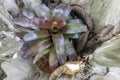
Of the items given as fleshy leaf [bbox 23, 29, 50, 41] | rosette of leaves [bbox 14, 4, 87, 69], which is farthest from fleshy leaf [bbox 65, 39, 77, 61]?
fleshy leaf [bbox 23, 29, 50, 41]

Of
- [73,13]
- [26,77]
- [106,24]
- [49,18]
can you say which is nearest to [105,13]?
[106,24]

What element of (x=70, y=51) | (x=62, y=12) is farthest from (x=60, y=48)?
(x=62, y=12)

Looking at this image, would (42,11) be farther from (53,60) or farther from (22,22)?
(53,60)

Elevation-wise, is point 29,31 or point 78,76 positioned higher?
point 29,31

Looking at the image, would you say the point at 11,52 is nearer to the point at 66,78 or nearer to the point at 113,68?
the point at 66,78

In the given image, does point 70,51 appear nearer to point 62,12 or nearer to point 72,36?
point 72,36

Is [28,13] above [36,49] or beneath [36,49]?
above

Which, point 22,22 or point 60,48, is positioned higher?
point 22,22

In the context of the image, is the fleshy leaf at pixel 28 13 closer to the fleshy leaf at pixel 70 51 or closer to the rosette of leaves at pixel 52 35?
the rosette of leaves at pixel 52 35

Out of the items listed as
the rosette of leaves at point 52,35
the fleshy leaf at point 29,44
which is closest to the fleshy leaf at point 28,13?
the rosette of leaves at point 52,35
